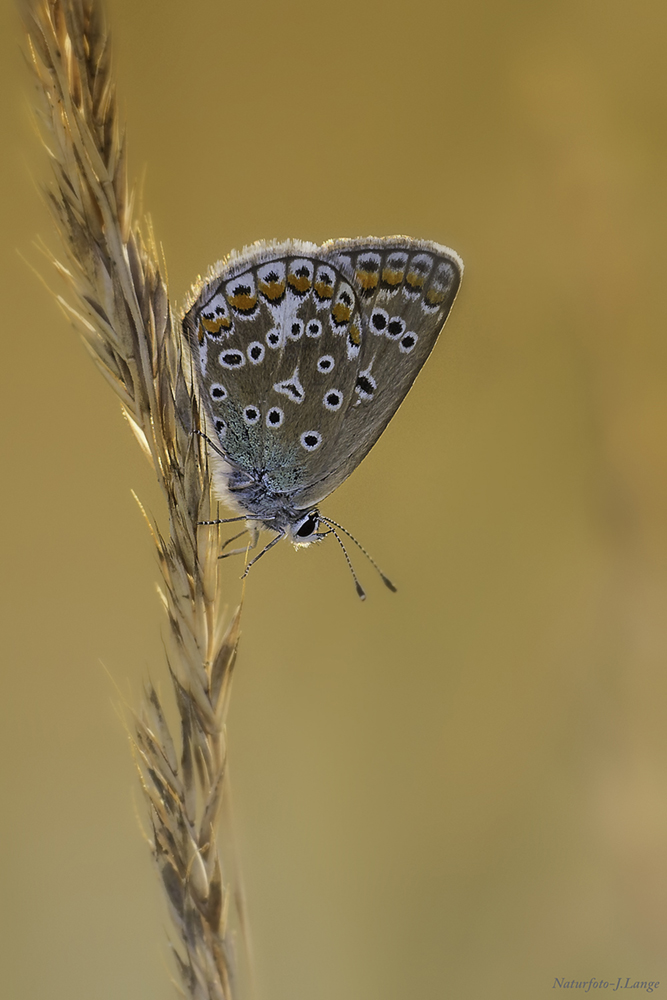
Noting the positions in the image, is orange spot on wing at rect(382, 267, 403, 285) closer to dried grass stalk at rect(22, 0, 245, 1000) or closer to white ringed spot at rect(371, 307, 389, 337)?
white ringed spot at rect(371, 307, 389, 337)

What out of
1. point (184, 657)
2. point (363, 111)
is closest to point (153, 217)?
point (363, 111)

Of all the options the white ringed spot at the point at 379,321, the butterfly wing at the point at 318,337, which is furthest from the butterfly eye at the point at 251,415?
the white ringed spot at the point at 379,321

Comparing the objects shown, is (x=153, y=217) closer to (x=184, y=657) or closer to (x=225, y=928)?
(x=184, y=657)

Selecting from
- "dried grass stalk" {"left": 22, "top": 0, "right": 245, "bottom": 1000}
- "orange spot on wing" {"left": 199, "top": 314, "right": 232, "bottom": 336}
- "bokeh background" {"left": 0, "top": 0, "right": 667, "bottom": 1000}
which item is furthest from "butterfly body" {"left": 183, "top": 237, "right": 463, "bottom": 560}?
"bokeh background" {"left": 0, "top": 0, "right": 667, "bottom": 1000}

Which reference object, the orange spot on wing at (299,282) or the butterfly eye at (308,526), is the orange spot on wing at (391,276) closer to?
the orange spot on wing at (299,282)

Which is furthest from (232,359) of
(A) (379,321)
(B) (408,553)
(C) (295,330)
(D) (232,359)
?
(B) (408,553)
